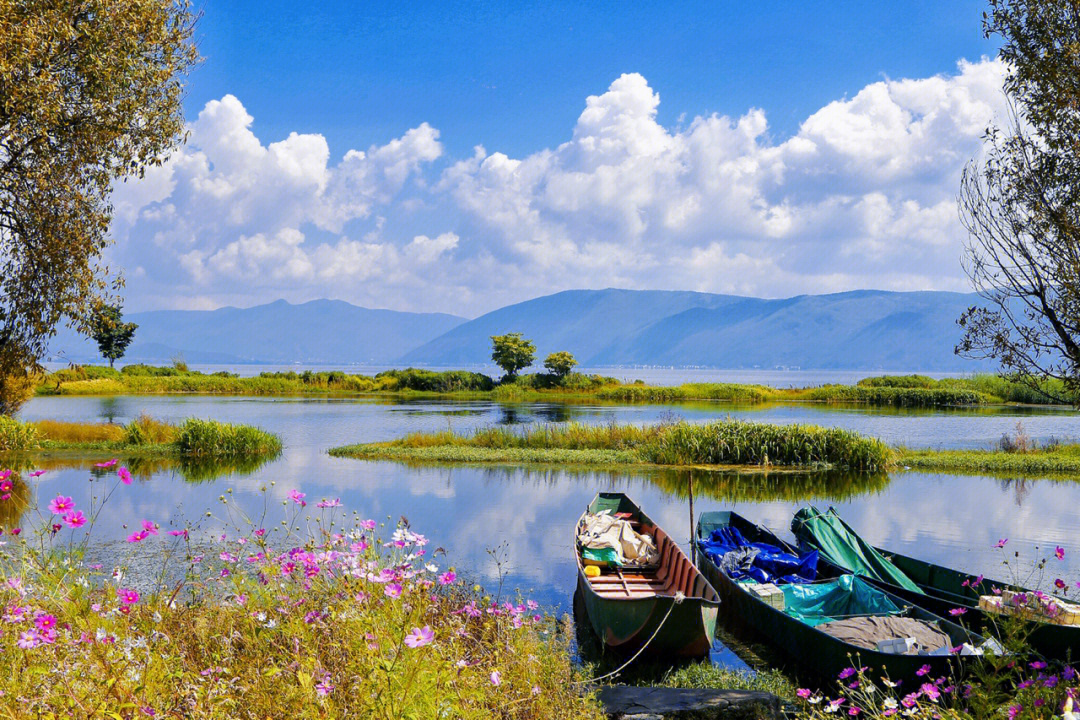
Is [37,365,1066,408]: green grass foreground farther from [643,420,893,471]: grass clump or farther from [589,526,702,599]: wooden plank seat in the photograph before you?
[589,526,702,599]: wooden plank seat

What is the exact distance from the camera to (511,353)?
6525 cm

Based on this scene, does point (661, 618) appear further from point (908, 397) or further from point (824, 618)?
point (908, 397)

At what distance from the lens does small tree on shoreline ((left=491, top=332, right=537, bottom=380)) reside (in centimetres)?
6519

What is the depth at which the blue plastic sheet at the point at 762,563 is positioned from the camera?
35.5ft

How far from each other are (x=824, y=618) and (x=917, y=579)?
257cm

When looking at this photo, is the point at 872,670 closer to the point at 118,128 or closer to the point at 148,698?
the point at 148,698

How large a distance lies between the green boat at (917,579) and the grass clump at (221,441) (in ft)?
63.3

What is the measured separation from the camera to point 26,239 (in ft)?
35.1

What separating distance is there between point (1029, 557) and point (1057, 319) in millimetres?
5469

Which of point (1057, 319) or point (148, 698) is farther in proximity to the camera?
point (1057, 319)

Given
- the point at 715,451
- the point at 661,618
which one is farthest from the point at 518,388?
the point at 661,618

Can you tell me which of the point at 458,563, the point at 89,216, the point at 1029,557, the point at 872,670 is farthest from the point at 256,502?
the point at 1029,557

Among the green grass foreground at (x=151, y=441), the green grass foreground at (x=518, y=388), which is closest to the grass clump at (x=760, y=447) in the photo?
the green grass foreground at (x=151, y=441)

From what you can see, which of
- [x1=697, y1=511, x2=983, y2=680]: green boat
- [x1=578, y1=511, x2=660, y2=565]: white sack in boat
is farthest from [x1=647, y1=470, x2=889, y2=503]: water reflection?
[x1=697, y1=511, x2=983, y2=680]: green boat
